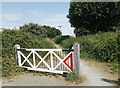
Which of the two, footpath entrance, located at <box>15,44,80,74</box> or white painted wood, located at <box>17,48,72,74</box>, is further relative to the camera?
white painted wood, located at <box>17,48,72,74</box>

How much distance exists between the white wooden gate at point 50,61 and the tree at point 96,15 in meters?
20.6

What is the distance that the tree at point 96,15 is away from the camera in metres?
30.2

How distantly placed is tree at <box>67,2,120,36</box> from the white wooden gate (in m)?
20.6

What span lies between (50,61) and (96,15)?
22334mm

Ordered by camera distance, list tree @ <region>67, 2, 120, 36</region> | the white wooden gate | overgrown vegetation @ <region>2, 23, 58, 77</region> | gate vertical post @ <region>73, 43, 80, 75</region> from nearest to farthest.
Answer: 1. gate vertical post @ <region>73, 43, 80, 75</region>
2. the white wooden gate
3. overgrown vegetation @ <region>2, 23, 58, 77</region>
4. tree @ <region>67, 2, 120, 36</region>

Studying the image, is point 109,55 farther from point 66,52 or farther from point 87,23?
point 87,23

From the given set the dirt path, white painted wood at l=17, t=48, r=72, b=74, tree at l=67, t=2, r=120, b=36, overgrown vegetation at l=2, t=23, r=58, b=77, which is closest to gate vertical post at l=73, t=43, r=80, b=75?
white painted wood at l=17, t=48, r=72, b=74

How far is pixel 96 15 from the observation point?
1224 inches

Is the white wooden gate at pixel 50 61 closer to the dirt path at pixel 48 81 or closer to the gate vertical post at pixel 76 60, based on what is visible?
the gate vertical post at pixel 76 60

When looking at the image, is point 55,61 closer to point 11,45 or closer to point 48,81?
point 48,81

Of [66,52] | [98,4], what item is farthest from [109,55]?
[98,4]

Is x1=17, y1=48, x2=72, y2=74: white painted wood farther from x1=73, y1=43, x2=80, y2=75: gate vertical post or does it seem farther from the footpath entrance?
x1=73, y1=43, x2=80, y2=75: gate vertical post

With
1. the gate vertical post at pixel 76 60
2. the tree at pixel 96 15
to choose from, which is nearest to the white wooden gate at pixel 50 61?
the gate vertical post at pixel 76 60

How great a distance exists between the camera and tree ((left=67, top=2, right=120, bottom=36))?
30.2 m
